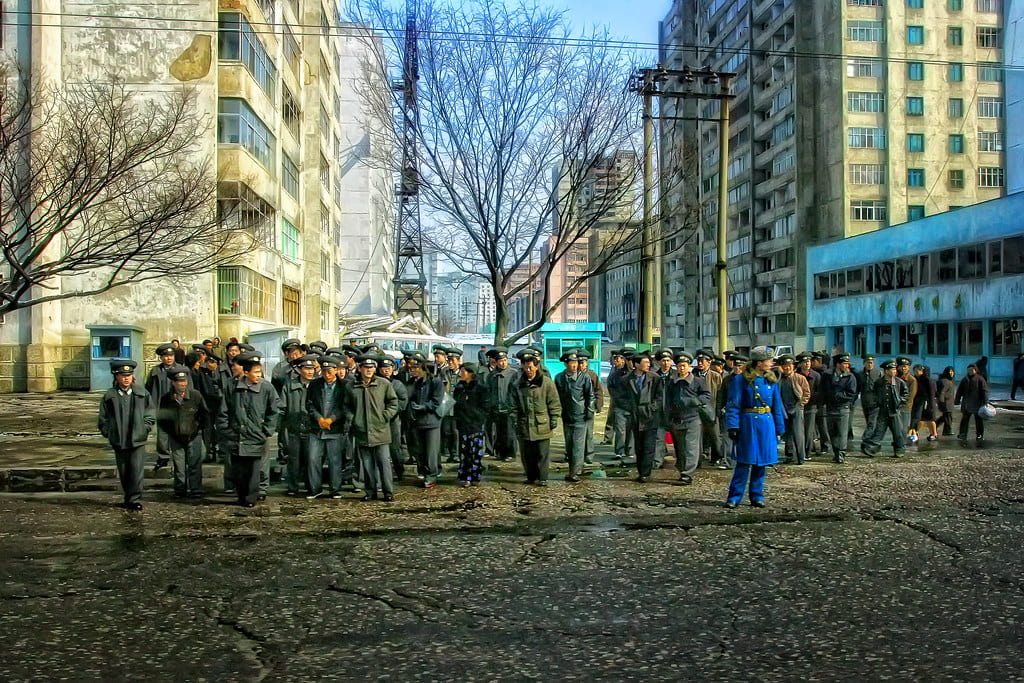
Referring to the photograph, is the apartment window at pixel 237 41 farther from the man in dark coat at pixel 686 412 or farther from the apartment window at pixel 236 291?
the man in dark coat at pixel 686 412

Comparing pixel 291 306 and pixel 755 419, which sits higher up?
pixel 291 306

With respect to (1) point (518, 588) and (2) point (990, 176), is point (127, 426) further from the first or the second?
(2) point (990, 176)

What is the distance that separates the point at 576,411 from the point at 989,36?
61.9 metres

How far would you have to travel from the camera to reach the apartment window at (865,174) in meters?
62.3

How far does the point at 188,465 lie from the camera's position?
34.4ft

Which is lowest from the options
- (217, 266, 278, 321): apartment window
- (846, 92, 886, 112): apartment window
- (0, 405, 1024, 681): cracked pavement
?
(0, 405, 1024, 681): cracked pavement

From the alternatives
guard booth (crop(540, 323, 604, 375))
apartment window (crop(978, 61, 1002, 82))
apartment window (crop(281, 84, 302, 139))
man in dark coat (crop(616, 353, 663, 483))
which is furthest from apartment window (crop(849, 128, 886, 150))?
man in dark coat (crop(616, 353, 663, 483))

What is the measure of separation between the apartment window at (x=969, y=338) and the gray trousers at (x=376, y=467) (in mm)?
36012

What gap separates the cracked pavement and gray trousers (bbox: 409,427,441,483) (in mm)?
1050

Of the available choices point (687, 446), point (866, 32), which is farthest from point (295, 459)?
point (866, 32)

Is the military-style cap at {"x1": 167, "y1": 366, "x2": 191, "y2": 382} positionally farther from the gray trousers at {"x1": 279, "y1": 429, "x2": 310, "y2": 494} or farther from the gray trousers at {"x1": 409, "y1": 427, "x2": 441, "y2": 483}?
the gray trousers at {"x1": 409, "y1": 427, "x2": 441, "y2": 483}

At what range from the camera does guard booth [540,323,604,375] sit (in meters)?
32.8

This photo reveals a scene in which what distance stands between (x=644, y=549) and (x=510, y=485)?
403cm

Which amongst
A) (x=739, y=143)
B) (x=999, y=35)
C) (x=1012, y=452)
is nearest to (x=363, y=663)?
(x=1012, y=452)
